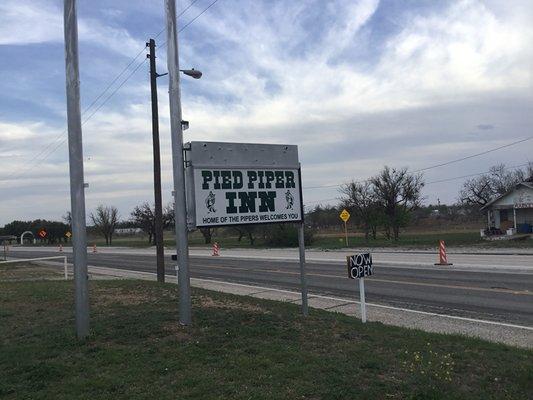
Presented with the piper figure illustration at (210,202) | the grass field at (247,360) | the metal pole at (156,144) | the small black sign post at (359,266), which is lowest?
the grass field at (247,360)

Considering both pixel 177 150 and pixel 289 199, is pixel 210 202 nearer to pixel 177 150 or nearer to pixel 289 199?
pixel 177 150

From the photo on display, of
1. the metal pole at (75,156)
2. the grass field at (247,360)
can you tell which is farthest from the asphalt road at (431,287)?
the metal pole at (75,156)

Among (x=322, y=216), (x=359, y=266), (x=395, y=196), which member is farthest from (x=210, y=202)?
(x=322, y=216)

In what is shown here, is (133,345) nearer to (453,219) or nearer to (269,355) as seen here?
(269,355)

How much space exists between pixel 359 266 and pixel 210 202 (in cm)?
279

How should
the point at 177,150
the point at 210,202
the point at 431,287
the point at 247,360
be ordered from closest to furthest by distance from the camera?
the point at 247,360 < the point at 177,150 < the point at 210,202 < the point at 431,287

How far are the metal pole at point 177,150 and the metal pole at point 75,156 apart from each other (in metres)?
1.32

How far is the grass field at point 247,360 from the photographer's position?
4887 millimetres

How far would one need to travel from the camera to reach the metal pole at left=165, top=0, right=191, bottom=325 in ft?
25.5

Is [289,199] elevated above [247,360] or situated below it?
above

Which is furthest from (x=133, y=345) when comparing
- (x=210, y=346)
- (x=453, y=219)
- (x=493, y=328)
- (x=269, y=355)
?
(x=453, y=219)

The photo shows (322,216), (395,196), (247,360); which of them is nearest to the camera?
(247,360)

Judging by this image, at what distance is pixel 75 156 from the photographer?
7.20 m

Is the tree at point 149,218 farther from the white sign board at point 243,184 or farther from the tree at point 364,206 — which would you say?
the white sign board at point 243,184
